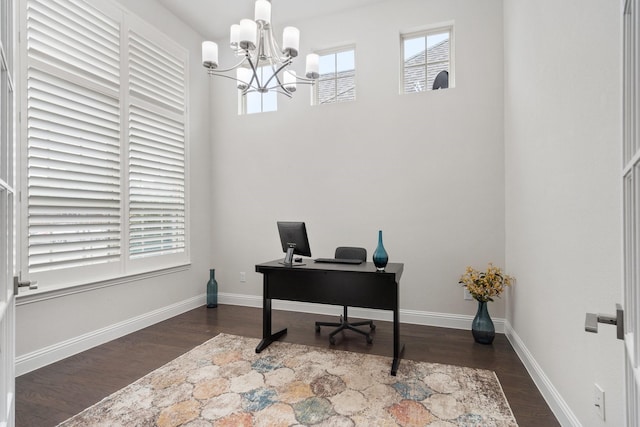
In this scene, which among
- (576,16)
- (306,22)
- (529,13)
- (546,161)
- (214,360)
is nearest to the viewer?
(576,16)

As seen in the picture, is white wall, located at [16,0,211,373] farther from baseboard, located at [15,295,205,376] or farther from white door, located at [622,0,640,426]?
white door, located at [622,0,640,426]

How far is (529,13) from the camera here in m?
2.52

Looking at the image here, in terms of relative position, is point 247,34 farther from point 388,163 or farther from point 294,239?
point 388,163

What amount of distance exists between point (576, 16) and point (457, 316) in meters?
2.82

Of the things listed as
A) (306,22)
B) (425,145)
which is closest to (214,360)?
(425,145)

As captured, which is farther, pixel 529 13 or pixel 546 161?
pixel 529 13

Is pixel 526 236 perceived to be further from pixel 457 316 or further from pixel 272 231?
pixel 272 231

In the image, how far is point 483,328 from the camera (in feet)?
10.2

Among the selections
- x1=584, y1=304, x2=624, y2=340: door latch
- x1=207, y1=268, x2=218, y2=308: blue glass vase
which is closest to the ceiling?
x1=207, y1=268, x2=218, y2=308: blue glass vase

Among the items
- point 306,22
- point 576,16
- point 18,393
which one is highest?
point 306,22

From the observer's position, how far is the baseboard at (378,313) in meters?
3.56

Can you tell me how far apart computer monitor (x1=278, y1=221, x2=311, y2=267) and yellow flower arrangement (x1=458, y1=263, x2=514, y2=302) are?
1.61m

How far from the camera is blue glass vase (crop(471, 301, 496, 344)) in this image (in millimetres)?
3098

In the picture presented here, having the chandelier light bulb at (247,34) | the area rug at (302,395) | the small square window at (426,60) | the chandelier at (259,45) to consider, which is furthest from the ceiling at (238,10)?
the area rug at (302,395)
